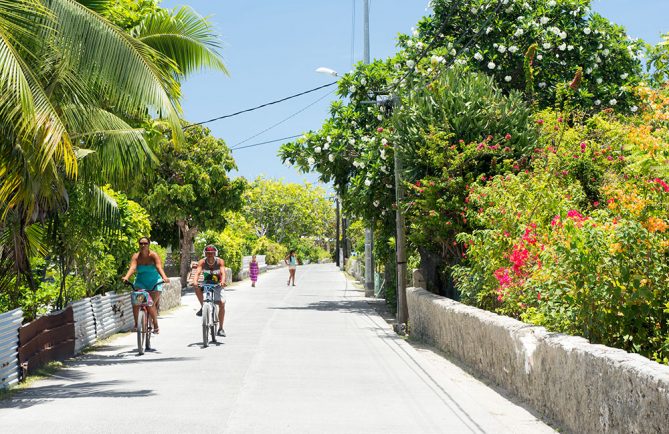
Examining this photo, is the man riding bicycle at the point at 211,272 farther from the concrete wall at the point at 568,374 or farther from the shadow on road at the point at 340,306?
the shadow on road at the point at 340,306

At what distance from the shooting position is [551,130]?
2134 centimetres

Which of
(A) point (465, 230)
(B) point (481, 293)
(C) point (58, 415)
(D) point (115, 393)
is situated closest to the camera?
(C) point (58, 415)

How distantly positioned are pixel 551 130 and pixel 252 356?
9991 mm

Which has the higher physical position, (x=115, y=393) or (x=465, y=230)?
(x=465, y=230)

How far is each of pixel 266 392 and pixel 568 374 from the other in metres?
3.90

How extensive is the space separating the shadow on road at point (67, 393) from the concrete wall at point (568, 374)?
4265 millimetres

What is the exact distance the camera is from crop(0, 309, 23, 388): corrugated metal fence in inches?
434

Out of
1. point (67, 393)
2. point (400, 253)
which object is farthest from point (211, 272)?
point (400, 253)

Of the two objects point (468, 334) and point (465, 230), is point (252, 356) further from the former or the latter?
point (465, 230)

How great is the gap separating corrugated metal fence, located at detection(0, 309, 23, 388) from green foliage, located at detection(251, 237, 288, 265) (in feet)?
238

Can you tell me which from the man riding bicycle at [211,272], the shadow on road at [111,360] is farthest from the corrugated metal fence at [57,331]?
the man riding bicycle at [211,272]

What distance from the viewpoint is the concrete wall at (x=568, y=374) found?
6621 mm

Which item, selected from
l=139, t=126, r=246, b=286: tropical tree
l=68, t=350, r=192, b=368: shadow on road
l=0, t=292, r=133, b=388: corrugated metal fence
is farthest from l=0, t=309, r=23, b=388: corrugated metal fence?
l=139, t=126, r=246, b=286: tropical tree

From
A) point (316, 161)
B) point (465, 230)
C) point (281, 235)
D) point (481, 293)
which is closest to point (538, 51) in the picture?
point (316, 161)
